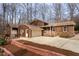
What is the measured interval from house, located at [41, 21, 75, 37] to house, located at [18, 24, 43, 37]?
80 mm

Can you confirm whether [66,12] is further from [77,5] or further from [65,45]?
[65,45]

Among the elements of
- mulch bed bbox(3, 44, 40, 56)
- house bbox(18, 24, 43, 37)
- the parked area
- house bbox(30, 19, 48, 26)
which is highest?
house bbox(30, 19, 48, 26)

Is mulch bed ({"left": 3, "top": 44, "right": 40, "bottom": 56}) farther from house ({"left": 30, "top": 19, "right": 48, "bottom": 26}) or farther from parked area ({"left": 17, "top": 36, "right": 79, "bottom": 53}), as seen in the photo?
house ({"left": 30, "top": 19, "right": 48, "bottom": 26})

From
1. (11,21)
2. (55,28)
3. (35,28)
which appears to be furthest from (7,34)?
(55,28)

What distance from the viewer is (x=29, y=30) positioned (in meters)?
3.17

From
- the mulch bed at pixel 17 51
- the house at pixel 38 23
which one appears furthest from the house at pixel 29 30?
the mulch bed at pixel 17 51

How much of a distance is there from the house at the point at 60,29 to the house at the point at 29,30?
80 millimetres

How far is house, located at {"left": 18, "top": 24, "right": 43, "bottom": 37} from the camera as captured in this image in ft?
10.3

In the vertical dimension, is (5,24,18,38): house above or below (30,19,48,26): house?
below

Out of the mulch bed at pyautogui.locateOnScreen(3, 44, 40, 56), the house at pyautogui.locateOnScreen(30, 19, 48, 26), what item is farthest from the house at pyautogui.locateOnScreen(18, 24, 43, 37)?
the mulch bed at pyautogui.locateOnScreen(3, 44, 40, 56)

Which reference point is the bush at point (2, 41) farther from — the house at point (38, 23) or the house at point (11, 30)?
the house at point (38, 23)

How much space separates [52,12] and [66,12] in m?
0.19

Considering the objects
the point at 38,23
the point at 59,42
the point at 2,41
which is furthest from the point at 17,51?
the point at 59,42

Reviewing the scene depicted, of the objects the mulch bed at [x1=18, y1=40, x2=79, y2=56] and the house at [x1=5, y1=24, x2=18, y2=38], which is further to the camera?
the house at [x1=5, y1=24, x2=18, y2=38]
